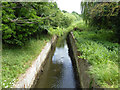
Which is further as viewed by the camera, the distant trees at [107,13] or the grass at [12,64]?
the distant trees at [107,13]

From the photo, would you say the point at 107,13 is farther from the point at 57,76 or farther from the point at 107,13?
the point at 57,76

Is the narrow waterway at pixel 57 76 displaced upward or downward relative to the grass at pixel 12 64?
downward

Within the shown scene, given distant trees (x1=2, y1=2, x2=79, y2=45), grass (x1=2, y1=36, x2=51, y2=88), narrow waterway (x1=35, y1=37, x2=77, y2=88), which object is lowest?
narrow waterway (x1=35, y1=37, x2=77, y2=88)

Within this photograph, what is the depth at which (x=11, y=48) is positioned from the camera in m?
7.03

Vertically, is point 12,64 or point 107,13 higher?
point 107,13

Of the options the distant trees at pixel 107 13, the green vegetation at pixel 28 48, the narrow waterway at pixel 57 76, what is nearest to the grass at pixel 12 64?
the green vegetation at pixel 28 48

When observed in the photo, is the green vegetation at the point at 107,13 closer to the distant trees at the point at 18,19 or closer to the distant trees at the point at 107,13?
the distant trees at the point at 107,13

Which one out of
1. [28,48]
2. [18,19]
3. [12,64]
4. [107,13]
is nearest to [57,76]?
[28,48]

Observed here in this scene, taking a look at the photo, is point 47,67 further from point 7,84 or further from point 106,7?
point 106,7

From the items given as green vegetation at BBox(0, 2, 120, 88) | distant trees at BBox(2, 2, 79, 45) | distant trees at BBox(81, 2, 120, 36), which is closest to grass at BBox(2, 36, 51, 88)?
green vegetation at BBox(0, 2, 120, 88)

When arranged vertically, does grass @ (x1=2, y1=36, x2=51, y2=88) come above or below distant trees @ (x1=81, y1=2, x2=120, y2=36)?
below

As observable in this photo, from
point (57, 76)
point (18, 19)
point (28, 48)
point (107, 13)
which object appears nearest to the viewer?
point (18, 19)

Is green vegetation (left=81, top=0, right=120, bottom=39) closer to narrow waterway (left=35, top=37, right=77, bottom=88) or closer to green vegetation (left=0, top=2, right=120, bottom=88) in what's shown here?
green vegetation (left=0, top=2, right=120, bottom=88)

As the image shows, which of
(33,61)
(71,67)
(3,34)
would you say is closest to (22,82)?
(33,61)
